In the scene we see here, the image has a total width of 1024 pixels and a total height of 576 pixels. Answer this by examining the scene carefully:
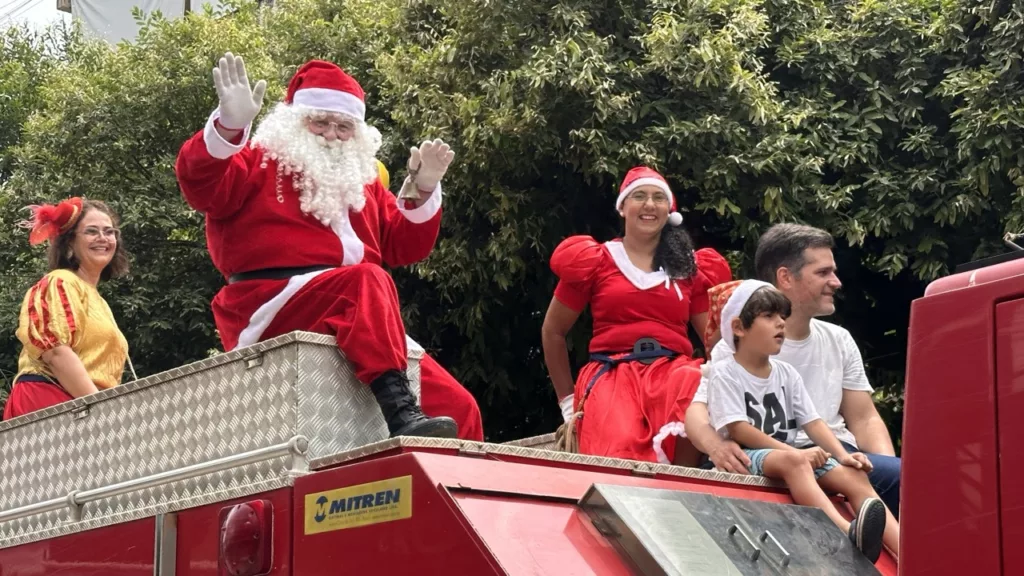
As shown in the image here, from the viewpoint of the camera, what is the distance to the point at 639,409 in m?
5.10

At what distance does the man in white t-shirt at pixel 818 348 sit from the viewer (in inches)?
184

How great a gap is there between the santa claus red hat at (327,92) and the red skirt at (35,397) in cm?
144

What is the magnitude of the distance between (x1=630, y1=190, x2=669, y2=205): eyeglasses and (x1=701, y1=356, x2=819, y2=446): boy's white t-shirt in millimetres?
1550

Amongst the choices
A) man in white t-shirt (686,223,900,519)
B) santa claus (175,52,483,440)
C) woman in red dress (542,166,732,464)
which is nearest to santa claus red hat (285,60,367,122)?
santa claus (175,52,483,440)

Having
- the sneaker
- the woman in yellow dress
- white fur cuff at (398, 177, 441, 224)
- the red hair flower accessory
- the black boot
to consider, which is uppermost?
the red hair flower accessory

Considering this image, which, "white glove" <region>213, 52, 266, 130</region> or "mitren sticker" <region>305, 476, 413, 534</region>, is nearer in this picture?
"mitren sticker" <region>305, 476, 413, 534</region>

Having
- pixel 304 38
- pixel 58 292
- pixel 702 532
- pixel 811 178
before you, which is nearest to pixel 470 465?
pixel 702 532

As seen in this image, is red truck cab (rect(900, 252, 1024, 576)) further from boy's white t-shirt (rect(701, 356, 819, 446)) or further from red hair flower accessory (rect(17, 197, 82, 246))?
red hair flower accessory (rect(17, 197, 82, 246))

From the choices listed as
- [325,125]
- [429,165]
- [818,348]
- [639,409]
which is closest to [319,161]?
[325,125]

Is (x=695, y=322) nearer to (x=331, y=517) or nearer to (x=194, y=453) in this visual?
(x=194, y=453)

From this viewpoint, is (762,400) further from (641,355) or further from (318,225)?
(318,225)

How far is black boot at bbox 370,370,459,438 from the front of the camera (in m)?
3.71

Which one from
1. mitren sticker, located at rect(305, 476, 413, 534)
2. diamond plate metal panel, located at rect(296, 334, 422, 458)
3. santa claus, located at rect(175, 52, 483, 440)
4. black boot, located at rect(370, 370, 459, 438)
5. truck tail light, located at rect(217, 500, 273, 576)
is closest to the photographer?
mitren sticker, located at rect(305, 476, 413, 534)

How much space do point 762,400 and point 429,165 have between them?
1447mm
